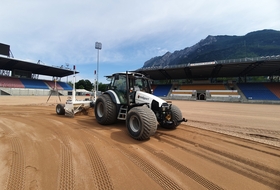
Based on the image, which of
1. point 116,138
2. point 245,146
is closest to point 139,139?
point 116,138

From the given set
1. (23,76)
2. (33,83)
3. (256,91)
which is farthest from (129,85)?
(23,76)

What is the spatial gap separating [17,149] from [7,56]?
4326 cm

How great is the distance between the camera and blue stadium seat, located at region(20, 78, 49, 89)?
39.1 m

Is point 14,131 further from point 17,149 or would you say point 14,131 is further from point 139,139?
point 139,139

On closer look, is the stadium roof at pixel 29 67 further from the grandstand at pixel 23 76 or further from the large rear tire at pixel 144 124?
the large rear tire at pixel 144 124

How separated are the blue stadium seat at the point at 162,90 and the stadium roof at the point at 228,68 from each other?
3.46 m

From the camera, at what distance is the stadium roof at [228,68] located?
26.5 metres

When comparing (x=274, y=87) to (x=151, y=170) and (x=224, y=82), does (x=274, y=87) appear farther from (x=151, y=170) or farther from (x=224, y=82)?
(x=151, y=170)

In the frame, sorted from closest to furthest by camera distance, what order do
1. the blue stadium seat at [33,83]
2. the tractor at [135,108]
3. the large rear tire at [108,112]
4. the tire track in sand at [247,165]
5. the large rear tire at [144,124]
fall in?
the tire track in sand at [247,165]
the large rear tire at [144,124]
the tractor at [135,108]
the large rear tire at [108,112]
the blue stadium seat at [33,83]

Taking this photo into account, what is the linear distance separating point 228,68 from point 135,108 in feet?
109

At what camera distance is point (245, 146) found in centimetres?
338

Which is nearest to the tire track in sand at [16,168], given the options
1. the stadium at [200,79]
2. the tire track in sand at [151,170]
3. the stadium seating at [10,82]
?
the tire track in sand at [151,170]

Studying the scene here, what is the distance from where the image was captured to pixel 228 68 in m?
30.2

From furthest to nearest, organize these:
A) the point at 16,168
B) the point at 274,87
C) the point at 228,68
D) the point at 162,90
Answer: the point at 162,90 < the point at 228,68 < the point at 274,87 < the point at 16,168
